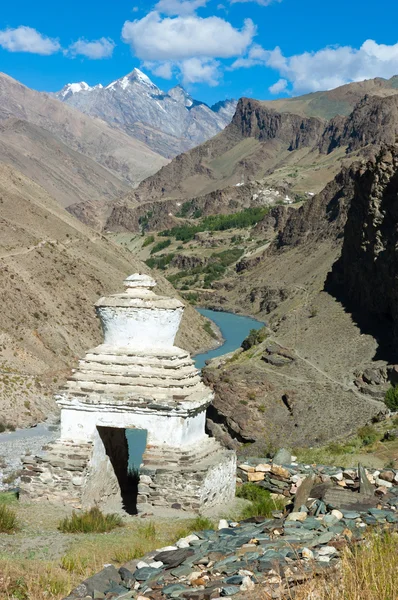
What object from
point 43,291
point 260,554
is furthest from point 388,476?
point 43,291

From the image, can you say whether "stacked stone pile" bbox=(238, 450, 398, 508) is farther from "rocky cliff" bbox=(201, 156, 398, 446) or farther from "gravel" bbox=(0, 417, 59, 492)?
"rocky cliff" bbox=(201, 156, 398, 446)

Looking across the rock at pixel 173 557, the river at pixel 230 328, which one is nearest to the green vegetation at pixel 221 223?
the river at pixel 230 328

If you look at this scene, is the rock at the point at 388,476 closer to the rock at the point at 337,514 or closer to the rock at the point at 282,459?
the rock at the point at 282,459

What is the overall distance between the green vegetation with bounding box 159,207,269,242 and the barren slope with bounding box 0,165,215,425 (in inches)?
3267

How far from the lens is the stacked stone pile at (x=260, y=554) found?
20.6ft

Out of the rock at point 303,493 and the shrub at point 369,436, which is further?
the shrub at point 369,436

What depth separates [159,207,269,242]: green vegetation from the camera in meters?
160

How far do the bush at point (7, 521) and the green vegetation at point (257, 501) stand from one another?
2.81 metres

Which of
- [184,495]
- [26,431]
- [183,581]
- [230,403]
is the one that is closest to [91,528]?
[184,495]

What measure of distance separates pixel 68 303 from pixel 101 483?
155ft

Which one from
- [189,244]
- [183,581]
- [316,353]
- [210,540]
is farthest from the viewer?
[189,244]

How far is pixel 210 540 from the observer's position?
7871 millimetres

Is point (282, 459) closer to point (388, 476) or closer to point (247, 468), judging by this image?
point (247, 468)

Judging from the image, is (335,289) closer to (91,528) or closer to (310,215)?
(310,215)
